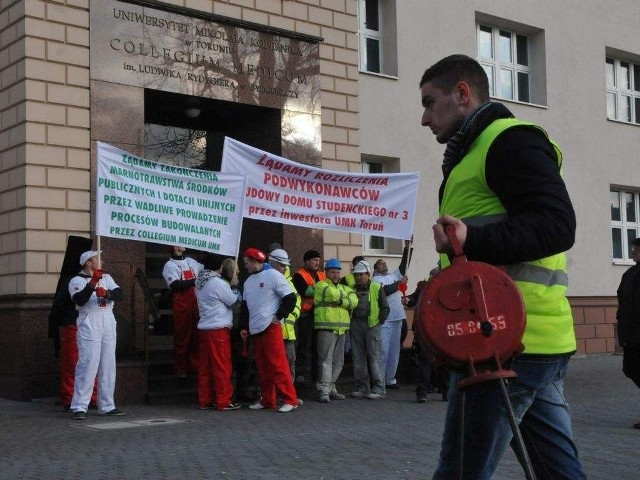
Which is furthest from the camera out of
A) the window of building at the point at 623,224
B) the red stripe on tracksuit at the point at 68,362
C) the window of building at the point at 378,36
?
the window of building at the point at 623,224

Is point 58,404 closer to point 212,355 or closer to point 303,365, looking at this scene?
point 212,355

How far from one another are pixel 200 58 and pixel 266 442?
766 centimetres

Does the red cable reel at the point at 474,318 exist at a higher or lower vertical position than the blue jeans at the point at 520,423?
higher

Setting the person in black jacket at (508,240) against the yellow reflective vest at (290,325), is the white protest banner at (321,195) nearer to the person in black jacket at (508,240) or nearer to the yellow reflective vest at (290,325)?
the yellow reflective vest at (290,325)

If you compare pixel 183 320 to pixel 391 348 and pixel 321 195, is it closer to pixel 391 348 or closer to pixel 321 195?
pixel 321 195

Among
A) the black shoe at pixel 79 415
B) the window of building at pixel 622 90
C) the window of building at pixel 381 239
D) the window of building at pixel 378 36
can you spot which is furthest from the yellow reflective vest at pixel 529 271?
the window of building at pixel 622 90

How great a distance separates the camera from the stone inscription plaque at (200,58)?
1409cm

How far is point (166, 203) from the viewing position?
11938 millimetres

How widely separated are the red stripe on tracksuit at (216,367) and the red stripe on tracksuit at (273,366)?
0.39 m

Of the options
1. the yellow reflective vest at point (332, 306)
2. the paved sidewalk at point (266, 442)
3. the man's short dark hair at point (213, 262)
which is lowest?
the paved sidewalk at point (266, 442)

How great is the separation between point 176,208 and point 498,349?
9.29 metres

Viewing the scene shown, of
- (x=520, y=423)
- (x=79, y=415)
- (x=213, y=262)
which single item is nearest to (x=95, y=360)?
(x=79, y=415)

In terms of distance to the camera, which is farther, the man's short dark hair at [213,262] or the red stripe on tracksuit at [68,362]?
the man's short dark hair at [213,262]

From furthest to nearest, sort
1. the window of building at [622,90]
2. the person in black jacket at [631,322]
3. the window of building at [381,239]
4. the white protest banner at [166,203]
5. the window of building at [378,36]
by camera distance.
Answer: the window of building at [622,90], the window of building at [378,36], the window of building at [381,239], the white protest banner at [166,203], the person in black jacket at [631,322]
